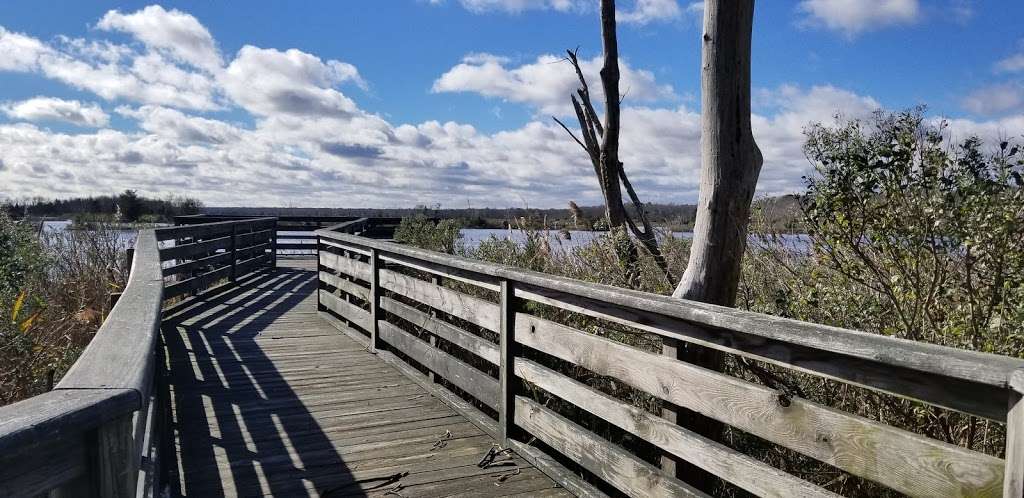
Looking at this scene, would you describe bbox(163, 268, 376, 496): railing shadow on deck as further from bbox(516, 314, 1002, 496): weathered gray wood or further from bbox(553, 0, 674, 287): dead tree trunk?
bbox(553, 0, 674, 287): dead tree trunk

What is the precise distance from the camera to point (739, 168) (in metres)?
3.68

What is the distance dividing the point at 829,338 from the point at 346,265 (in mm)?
6732

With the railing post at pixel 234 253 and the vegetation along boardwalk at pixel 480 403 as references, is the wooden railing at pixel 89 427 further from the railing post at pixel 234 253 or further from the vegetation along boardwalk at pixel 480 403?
the railing post at pixel 234 253

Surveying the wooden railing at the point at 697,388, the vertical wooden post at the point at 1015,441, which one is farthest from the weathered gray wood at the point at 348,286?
the vertical wooden post at the point at 1015,441

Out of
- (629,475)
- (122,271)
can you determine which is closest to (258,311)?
(122,271)

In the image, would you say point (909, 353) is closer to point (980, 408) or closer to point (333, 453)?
point (980, 408)

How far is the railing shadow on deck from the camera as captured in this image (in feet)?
12.8

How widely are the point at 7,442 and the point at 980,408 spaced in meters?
2.22

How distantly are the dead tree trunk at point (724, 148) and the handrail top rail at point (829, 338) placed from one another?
67 cm

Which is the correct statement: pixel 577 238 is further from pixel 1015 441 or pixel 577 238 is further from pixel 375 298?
pixel 1015 441

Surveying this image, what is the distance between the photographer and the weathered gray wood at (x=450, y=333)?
185 inches

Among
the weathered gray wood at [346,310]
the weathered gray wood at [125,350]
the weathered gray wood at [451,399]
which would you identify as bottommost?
the weathered gray wood at [451,399]

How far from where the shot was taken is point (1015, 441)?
175 cm

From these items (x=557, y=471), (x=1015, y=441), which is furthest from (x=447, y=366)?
(x=1015, y=441)
